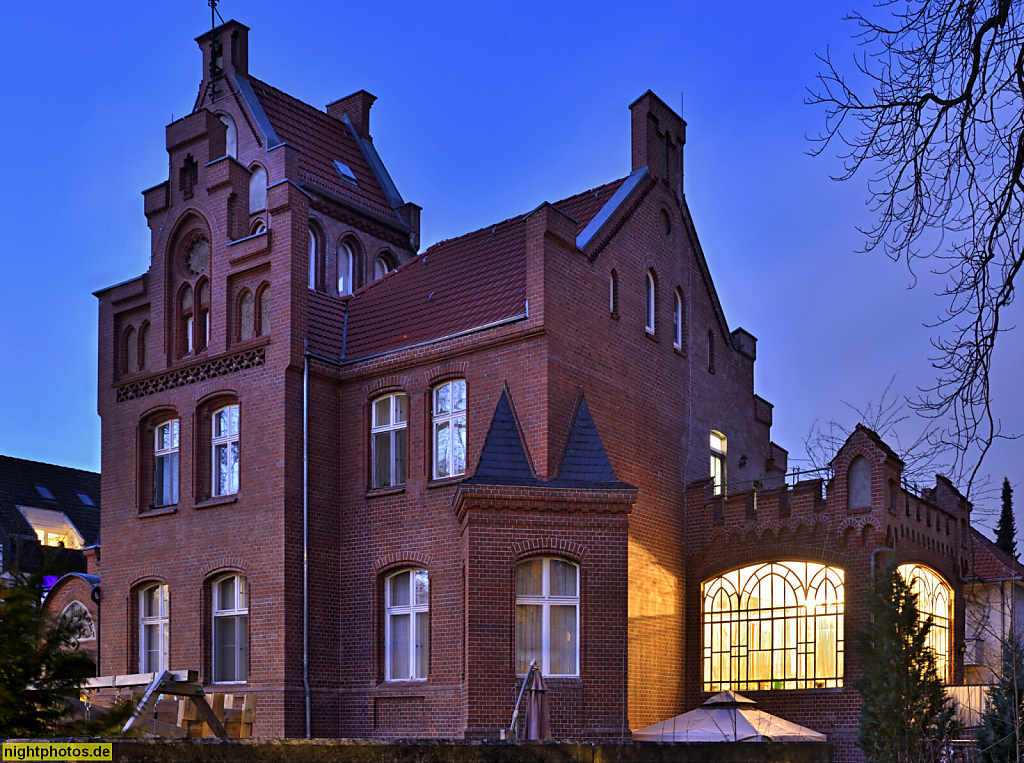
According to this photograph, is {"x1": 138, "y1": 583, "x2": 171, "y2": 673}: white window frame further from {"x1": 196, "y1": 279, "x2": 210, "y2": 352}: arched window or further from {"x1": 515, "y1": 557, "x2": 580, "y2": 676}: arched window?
{"x1": 515, "y1": 557, "x2": 580, "y2": 676}: arched window

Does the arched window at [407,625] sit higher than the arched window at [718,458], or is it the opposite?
the arched window at [718,458]

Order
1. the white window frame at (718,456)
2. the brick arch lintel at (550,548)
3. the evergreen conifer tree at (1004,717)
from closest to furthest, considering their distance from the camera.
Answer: the evergreen conifer tree at (1004,717)
the brick arch lintel at (550,548)
the white window frame at (718,456)

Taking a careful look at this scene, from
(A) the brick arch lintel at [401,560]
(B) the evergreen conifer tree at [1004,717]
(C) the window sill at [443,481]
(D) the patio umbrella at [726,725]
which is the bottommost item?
(D) the patio umbrella at [726,725]

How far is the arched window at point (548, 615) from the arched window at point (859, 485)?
4999 millimetres

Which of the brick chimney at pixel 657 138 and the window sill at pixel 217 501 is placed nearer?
the window sill at pixel 217 501

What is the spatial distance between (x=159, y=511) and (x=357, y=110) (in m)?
12.6

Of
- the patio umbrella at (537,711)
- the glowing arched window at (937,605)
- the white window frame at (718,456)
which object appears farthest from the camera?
the white window frame at (718,456)

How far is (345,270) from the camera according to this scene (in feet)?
86.7

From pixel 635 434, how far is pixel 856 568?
15.1 ft

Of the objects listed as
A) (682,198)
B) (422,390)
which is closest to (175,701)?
(422,390)

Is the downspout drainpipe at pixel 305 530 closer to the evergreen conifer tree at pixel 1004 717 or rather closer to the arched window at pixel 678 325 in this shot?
the arched window at pixel 678 325

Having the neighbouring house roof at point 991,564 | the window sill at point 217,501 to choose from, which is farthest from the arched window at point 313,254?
the neighbouring house roof at point 991,564

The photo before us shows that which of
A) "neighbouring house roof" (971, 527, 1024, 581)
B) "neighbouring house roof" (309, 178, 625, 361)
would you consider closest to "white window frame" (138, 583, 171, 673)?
"neighbouring house roof" (309, 178, 625, 361)

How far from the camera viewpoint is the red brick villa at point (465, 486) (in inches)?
749
